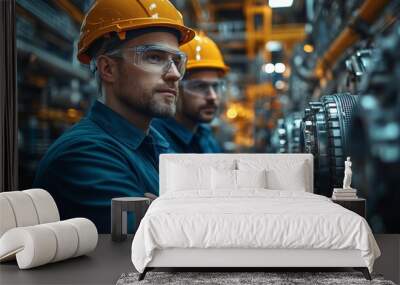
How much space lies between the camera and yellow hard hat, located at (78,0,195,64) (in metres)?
4.59

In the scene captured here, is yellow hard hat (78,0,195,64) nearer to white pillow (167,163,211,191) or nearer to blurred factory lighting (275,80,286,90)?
blurred factory lighting (275,80,286,90)

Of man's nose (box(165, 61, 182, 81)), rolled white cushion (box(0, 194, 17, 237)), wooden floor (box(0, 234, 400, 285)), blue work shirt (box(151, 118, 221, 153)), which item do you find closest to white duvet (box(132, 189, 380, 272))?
wooden floor (box(0, 234, 400, 285))

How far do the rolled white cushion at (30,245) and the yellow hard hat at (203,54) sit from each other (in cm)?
200

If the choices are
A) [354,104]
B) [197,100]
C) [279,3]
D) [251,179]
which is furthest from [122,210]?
[279,3]

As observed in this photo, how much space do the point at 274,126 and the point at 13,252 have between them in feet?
8.10

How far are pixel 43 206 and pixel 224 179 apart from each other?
4.43ft

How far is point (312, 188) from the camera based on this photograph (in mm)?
4594

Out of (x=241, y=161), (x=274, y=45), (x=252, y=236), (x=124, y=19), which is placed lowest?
(x=252, y=236)

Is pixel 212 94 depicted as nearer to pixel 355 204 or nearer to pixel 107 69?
pixel 107 69

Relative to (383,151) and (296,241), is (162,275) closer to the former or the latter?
(296,241)

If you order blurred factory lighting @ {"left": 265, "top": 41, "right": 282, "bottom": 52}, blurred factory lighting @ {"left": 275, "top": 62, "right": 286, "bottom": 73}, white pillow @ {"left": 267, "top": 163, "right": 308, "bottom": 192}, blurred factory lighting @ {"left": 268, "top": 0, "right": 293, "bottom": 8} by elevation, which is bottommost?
white pillow @ {"left": 267, "top": 163, "right": 308, "bottom": 192}

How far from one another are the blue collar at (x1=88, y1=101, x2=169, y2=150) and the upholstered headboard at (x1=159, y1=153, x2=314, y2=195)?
28 centimetres

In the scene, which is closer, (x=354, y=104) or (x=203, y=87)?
(x=354, y=104)

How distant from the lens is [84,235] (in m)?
3.76
